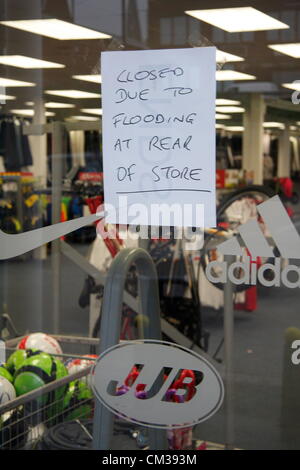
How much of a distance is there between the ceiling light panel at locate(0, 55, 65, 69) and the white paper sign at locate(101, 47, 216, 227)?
1.89ft

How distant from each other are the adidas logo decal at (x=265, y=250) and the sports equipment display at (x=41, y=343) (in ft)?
2.44

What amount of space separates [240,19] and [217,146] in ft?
1.22

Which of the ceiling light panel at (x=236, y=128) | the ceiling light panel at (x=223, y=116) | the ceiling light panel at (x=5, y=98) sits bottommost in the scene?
the ceiling light panel at (x=236, y=128)

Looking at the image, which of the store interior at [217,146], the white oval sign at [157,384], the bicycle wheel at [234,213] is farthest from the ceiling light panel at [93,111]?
the white oval sign at [157,384]

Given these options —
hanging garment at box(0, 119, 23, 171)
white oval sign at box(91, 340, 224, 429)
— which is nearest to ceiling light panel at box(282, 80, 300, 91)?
white oval sign at box(91, 340, 224, 429)

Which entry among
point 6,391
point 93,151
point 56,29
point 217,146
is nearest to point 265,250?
point 217,146

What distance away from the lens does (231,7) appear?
2086mm

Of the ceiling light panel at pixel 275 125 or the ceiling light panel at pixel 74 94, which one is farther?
the ceiling light panel at pixel 275 125

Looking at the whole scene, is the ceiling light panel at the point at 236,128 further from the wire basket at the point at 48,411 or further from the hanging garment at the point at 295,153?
the wire basket at the point at 48,411

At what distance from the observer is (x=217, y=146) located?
211 cm

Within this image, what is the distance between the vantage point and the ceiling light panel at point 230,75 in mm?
2012

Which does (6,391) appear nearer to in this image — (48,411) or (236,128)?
(48,411)

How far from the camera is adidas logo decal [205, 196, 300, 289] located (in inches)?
75.3

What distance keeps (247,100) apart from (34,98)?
95cm
